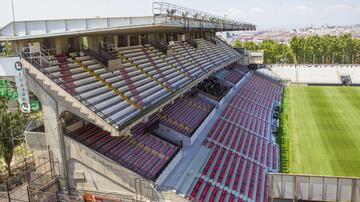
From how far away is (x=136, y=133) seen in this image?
1609 centimetres

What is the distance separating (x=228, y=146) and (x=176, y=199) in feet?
27.9

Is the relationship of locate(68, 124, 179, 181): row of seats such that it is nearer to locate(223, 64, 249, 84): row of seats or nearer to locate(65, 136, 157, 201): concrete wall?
locate(65, 136, 157, 201): concrete wall

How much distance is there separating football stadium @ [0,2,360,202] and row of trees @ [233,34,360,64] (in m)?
46.3

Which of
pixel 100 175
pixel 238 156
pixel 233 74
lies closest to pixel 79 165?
pixel 100 175

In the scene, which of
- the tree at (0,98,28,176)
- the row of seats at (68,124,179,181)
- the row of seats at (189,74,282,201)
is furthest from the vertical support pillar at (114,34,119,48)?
the row of seats at (189,74,282,201)

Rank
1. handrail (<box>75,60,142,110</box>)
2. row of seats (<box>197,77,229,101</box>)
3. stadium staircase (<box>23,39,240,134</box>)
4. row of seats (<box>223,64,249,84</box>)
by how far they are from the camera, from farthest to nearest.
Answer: row of seats (<box>223,64,249,84</box>) → row of seats (<box>197,77,229,101</box>) → handrail (<box>75,60,142,110</box>) → stadium staircase (<box>23,39,240,134</box>)

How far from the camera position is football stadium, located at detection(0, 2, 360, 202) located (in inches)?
485

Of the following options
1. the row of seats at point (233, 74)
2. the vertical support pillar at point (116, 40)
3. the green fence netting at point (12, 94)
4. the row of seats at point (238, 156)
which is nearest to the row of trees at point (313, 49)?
the row of seats at point (233, 74)

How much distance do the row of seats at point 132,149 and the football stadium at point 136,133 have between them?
5 cm

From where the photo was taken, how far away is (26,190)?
43.0 feet

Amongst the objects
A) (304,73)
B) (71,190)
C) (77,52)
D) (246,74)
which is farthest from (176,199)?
(304,73)

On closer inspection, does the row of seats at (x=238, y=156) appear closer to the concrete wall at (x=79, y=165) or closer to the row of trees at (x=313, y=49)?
the concrete wall at (x=79, y=165)

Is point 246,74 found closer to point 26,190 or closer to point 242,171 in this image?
point 242,171

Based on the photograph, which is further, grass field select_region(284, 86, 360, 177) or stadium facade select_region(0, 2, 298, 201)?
grass field select_region(284, 86, 360, 177)
